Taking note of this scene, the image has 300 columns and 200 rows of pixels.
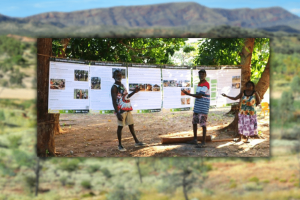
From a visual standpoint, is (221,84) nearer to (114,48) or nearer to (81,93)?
(114,48)

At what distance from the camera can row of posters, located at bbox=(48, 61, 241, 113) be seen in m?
6.32

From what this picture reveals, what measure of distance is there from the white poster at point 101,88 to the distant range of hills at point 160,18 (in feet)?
7.62

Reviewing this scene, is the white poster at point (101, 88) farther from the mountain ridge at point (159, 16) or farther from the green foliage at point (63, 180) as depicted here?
the mountain ridge at point (159, 16)

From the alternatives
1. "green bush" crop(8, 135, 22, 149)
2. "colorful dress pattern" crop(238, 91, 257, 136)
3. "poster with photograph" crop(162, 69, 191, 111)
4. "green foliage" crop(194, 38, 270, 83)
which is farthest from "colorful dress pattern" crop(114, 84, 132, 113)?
"colorful dress pattern" crop(238, 91, 257, 136)

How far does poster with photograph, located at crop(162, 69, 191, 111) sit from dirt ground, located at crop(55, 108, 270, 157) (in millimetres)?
912

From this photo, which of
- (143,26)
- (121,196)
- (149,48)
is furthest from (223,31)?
(149,48)

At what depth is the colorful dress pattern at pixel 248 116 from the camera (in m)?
7.15

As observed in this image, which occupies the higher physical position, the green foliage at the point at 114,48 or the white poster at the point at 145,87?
the green foliage at the point at 114,48

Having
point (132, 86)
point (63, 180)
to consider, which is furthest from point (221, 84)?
point (63, 180)

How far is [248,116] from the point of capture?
724cm

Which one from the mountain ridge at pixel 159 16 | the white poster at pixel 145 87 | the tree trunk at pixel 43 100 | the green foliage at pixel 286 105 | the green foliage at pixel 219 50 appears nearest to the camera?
the mountain ridge at pixel 159 16

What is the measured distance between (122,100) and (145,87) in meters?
0.67

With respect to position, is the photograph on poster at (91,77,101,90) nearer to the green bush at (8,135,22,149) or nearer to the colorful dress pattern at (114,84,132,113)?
the colorful dress pattern at (114,84,132,113)

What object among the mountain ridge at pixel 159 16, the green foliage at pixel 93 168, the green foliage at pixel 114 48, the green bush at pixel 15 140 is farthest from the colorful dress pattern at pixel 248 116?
the green bush at pixel 15 140
